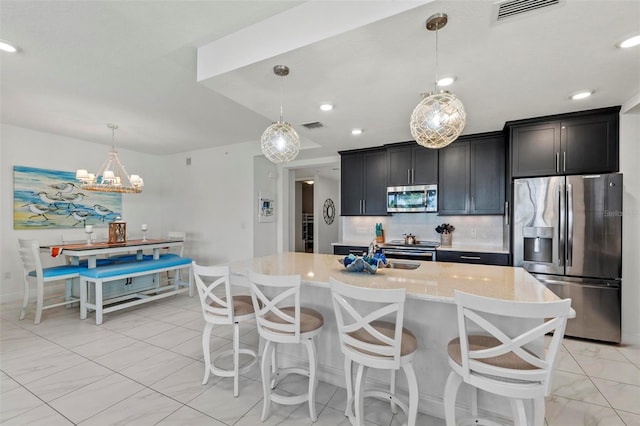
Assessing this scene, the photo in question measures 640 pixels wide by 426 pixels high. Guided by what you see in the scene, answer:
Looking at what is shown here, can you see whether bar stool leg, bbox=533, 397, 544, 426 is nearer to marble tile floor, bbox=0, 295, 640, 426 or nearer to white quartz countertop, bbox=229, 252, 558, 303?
white quartz countertop, bbox=229, 252, 558, 303

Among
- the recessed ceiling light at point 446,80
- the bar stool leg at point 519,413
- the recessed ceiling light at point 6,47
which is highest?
the recessed ceiling light at point 6,47

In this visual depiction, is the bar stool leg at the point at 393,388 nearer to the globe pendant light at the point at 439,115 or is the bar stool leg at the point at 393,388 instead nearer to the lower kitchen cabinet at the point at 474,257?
the globe pendant light at the point at 439,115

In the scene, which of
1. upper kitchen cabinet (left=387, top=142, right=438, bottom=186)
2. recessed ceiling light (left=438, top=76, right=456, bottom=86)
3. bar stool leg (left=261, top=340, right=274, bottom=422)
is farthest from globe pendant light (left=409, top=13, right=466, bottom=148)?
upper kitchen cabinet (left=387, top=142, right=438, bottom=186)

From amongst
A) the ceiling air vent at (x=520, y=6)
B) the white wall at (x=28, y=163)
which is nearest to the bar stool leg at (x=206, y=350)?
the ceiling air vent at (x=520, y=6)

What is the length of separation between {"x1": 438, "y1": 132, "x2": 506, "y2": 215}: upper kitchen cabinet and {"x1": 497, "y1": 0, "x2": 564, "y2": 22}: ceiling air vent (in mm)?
2624

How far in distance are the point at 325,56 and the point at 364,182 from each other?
9.96ft

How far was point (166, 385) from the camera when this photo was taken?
2297mm

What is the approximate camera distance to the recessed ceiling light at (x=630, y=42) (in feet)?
6.10

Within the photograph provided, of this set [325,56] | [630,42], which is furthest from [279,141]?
[630,42]

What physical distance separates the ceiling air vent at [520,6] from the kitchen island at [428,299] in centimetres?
158

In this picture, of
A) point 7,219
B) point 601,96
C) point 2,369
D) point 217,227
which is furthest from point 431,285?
point 7,219

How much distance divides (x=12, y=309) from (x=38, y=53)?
3738 mm

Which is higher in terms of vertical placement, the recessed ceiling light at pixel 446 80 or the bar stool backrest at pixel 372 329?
the recessed ceiling light at pixel 446 80

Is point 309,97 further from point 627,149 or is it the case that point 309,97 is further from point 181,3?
point 627,149
